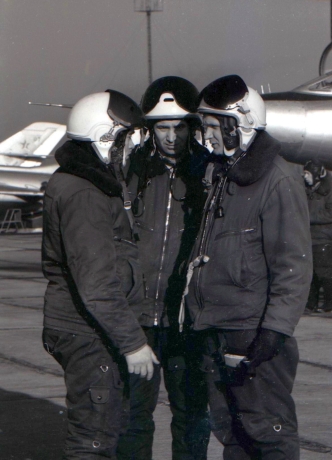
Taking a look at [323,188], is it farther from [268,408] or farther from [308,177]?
[268,408]

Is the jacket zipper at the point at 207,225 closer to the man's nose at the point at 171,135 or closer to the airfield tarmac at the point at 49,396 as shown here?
the man's nose at the point at 171,135

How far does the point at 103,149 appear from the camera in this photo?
3398mm

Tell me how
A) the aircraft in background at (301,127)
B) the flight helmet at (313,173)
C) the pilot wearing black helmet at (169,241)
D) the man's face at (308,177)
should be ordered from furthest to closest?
the man's face at (308,177), the flight helmet at (313,173), the aircraft in background at (301,127), the pilot wearing black helmet at (169,241)

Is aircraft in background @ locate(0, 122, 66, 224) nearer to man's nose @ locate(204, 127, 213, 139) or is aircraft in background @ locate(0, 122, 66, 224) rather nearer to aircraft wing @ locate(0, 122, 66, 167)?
aircraft wing @ locate(0, 122, 66, 167)

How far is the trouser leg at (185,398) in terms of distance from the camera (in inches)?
150

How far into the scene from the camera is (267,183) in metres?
3.32

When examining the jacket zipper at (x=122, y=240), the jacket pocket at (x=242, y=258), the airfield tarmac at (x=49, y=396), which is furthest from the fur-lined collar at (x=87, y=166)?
the airfield tarmac at (x=49, y=396)

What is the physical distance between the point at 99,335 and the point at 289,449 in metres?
0.85

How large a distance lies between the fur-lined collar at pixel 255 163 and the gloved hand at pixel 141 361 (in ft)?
2.45

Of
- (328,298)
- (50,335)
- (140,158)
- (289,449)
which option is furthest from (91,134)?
(328,298)

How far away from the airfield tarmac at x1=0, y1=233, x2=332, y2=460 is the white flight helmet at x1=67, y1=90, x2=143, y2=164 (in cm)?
190

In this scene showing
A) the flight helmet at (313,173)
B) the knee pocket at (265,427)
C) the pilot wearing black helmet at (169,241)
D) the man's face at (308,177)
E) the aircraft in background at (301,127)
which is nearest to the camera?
the knee pocket at (265,427)

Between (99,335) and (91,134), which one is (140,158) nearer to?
(91,134)

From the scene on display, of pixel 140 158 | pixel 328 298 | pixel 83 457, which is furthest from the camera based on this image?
pixel 328 298
